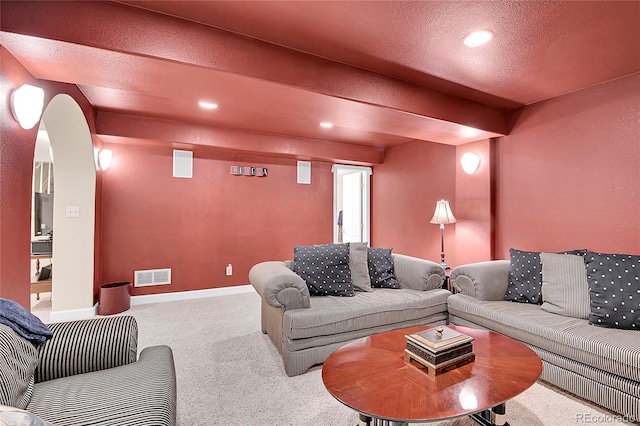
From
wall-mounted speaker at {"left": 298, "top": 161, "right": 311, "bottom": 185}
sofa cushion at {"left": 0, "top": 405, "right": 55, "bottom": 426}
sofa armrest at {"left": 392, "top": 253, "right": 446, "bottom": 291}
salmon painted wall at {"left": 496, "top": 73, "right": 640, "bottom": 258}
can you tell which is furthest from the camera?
wall-mounted speaker at {"left": 298, "top": 161, "right": 311, "bottom": 185}

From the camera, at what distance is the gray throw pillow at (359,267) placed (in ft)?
10.3

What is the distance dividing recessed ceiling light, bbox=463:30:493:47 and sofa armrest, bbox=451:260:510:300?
1.90 metres

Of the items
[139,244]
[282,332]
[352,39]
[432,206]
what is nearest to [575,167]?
[432,206]

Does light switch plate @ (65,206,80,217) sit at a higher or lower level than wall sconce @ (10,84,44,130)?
lower

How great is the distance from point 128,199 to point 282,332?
3.17 meters

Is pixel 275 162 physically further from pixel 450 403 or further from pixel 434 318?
pixel 450 403

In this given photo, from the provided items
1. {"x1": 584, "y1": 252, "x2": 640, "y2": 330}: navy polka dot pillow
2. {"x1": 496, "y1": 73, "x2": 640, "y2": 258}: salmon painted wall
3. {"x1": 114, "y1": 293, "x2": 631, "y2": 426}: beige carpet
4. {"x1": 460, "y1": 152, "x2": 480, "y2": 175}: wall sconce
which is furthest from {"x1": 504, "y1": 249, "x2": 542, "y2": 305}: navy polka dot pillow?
{"x1": 460, "y1": 152, "x2": 480, "y2": 175}: wall sconce

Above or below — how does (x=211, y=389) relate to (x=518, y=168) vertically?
below

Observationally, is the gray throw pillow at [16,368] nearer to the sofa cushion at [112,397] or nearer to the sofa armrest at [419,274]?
the sofa cushion at [112,397]

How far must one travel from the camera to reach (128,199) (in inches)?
169

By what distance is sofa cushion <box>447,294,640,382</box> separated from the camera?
72.3 inches

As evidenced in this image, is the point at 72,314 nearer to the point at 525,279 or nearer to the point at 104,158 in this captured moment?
the point at 104,158

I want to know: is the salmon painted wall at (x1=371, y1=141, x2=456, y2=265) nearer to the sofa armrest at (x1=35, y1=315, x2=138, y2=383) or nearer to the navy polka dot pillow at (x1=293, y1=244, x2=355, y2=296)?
the navy polka dot pillow at (x1=293, y1=244, x2=355, y2=296)

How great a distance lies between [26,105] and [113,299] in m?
2.62
